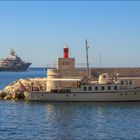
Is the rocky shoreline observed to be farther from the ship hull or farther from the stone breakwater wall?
the stone breakwater wall

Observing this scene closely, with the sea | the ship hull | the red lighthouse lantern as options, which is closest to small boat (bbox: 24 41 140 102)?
the ship hull

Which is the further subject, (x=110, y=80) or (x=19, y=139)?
(x=110, y=80)

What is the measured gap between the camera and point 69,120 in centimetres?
3781

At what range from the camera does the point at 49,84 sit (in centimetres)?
5291

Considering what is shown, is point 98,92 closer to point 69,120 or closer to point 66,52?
point 66,52

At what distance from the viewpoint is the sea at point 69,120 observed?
30852 mm

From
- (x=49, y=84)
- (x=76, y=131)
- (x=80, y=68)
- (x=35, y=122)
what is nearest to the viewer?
(x=76, y=131)

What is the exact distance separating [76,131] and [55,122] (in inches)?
194

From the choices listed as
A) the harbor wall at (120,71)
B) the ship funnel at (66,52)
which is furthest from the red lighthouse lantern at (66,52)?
the harbor wall at (120,71)

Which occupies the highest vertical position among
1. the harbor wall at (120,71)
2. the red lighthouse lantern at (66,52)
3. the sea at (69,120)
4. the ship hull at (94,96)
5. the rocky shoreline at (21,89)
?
the red lighthouse lantern at (66,52)

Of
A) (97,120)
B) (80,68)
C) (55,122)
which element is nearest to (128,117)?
(97,120)

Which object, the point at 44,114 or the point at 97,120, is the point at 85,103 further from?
the point at 97,120

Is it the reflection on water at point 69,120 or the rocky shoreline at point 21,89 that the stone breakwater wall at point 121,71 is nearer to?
the rocky shoreline at point 21,89

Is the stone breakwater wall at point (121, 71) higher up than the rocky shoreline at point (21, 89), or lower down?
higher up
